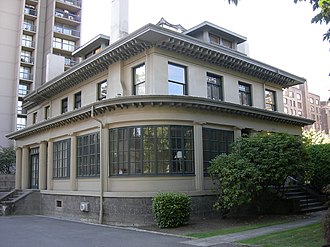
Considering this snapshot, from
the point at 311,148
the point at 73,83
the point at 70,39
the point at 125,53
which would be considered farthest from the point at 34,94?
the point at 70,39

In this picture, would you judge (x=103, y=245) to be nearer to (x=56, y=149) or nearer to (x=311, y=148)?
(x=56, y=149)

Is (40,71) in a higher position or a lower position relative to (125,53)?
higher

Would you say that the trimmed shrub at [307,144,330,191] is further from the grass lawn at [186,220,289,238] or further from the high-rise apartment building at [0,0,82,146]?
the high-rise apartment building at [0,0,82,146]

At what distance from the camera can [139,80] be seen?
1673 centimetres

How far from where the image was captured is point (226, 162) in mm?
14617

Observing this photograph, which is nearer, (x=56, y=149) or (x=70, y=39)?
(x=56, y=149)

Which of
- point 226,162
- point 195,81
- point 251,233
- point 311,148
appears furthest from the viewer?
point 311,148

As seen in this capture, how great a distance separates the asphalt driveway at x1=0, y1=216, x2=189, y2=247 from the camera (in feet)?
35.0

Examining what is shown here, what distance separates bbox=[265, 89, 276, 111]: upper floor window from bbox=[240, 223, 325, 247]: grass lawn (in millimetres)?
11535

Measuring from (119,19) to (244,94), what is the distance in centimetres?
818

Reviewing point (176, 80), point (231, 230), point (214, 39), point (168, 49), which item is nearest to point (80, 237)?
point (231, 230)

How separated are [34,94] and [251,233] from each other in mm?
18101

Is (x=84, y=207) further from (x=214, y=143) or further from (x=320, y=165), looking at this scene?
(x=320, y=165)

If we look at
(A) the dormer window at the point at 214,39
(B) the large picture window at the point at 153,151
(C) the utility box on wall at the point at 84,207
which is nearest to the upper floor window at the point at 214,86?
(A) the dormer window at the point at 214,39
